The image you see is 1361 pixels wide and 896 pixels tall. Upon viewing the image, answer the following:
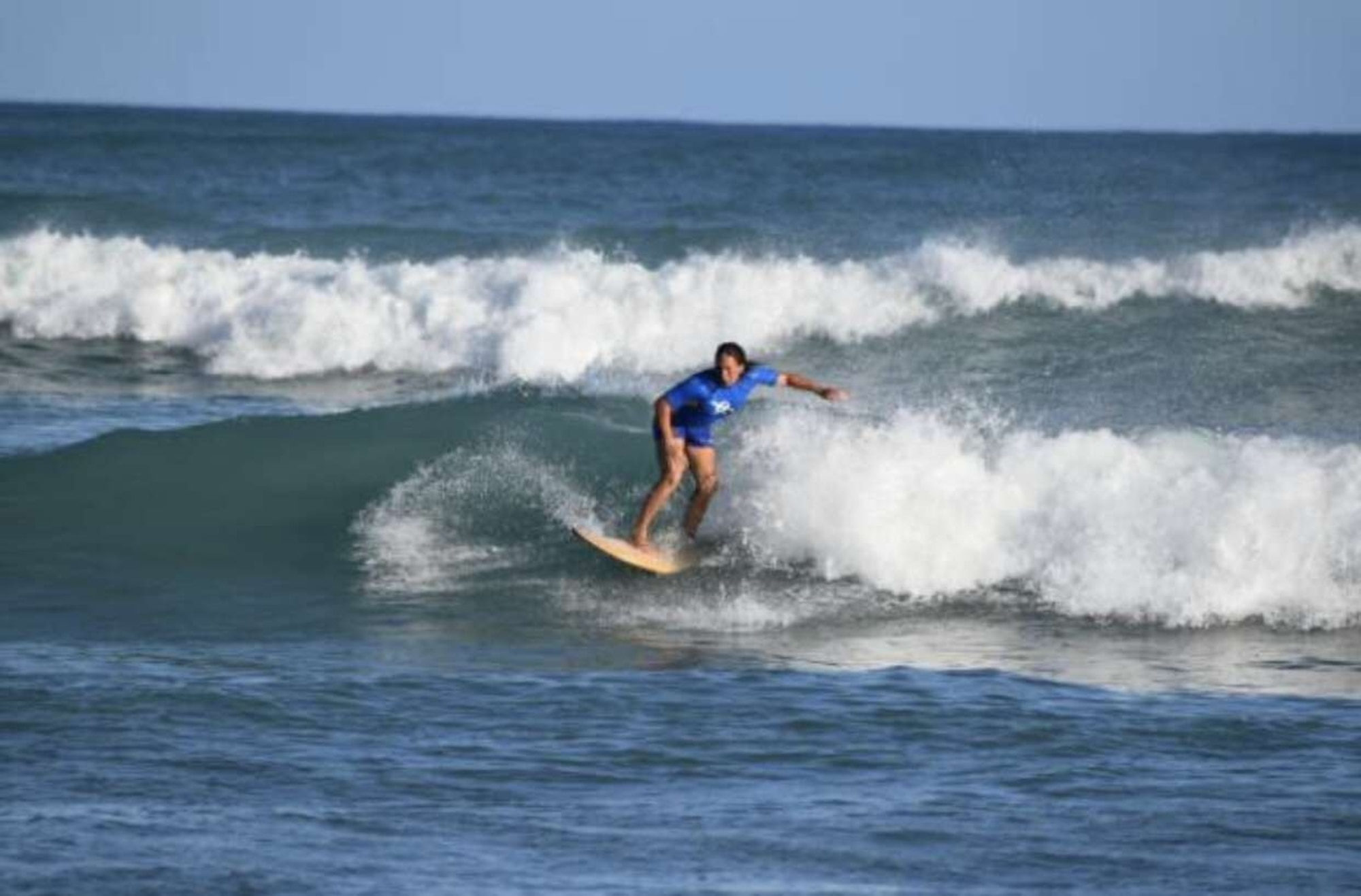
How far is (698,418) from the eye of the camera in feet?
46.1

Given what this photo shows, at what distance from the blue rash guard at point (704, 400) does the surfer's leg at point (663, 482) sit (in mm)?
98

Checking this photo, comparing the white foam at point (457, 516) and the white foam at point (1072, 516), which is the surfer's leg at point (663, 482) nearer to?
the white foam at point (1072, 516)

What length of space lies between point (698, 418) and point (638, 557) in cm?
97

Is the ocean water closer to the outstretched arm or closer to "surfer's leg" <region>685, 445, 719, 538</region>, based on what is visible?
"surfer's leg" <region>685, 445, 719, 538</region>

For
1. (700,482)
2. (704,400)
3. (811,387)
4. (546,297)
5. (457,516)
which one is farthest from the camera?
(546,297)

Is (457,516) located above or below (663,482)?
below

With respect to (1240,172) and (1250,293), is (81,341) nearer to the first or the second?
(1250,293)

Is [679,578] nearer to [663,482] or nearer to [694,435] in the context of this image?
[663,482]

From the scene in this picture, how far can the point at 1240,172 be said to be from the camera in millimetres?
54406

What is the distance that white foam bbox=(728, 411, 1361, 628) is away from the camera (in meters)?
13.5

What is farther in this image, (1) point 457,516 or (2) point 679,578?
(1) point 457,516

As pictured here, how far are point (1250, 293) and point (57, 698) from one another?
21.3 metres

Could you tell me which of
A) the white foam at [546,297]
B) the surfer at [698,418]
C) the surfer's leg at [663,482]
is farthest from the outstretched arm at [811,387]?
the white foam at [546,297]

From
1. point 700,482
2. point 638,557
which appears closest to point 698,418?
point 700,482
